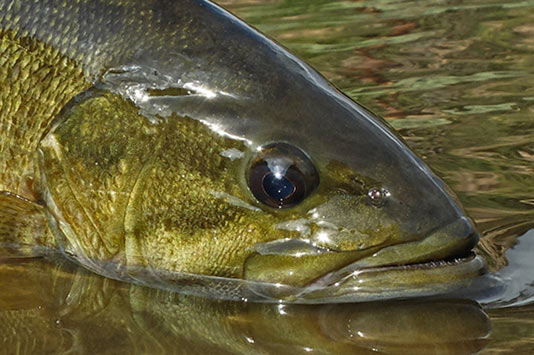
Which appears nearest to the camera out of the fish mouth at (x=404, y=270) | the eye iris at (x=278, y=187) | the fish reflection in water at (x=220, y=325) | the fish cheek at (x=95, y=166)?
the fish reflection in water at (x=220, y=325)

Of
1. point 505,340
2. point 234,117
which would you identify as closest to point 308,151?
point 234,117

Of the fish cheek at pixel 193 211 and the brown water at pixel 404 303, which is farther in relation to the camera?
the fish cheek at pixel 193 211

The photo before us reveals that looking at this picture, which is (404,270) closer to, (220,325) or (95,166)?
(220,325)

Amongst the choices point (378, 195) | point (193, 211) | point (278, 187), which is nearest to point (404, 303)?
point (378, 195)

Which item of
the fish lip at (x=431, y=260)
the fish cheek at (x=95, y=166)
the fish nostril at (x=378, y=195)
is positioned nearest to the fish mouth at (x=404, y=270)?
the fish lip at (x=431, y=260)

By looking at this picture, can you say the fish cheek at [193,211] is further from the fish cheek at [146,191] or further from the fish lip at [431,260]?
the fish lip at [431,260]

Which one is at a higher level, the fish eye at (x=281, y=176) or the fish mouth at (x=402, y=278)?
the fish eye at (x=281, y=176)

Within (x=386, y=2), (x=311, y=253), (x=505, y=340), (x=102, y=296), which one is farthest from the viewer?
(x=386, y=2)

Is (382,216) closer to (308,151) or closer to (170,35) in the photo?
(308,151)

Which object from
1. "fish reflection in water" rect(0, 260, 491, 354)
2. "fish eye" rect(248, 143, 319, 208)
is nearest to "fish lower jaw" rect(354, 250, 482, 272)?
"fish reflection in water" rect(0, 260, 491, 354)

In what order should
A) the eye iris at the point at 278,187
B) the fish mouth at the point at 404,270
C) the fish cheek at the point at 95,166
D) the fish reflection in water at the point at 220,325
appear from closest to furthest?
the fish reflection in water at the point at 220,325, the fish mouth at the point at 404,270, the eye iris at the point at 278,187, the fish cheek at the point at 95,166
